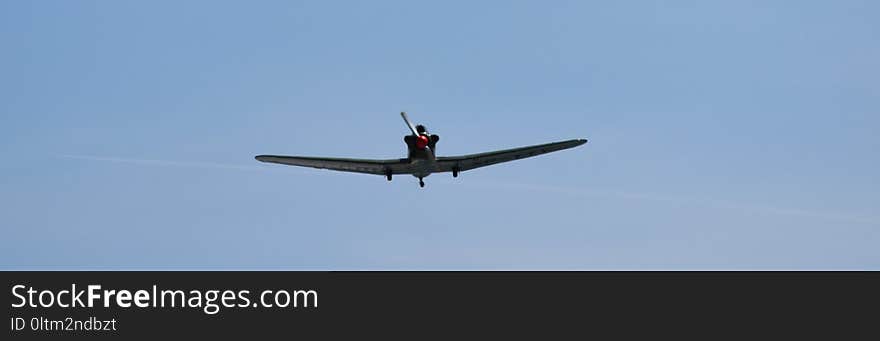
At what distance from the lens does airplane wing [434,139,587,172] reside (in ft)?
483

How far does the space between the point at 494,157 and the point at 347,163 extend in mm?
18712

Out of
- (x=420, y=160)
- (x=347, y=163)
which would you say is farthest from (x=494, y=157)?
(x=347, y=163)

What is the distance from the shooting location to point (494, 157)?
492 feet

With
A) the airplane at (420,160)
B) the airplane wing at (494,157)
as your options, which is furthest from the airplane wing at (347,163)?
the airplane wing at (494,157)

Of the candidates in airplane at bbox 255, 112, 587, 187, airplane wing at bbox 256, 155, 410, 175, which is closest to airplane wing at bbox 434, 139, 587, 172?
airplane at bbox 255, 112, 587, 187

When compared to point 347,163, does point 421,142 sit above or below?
below

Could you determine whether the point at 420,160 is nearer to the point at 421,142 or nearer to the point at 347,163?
the point at 421,142
